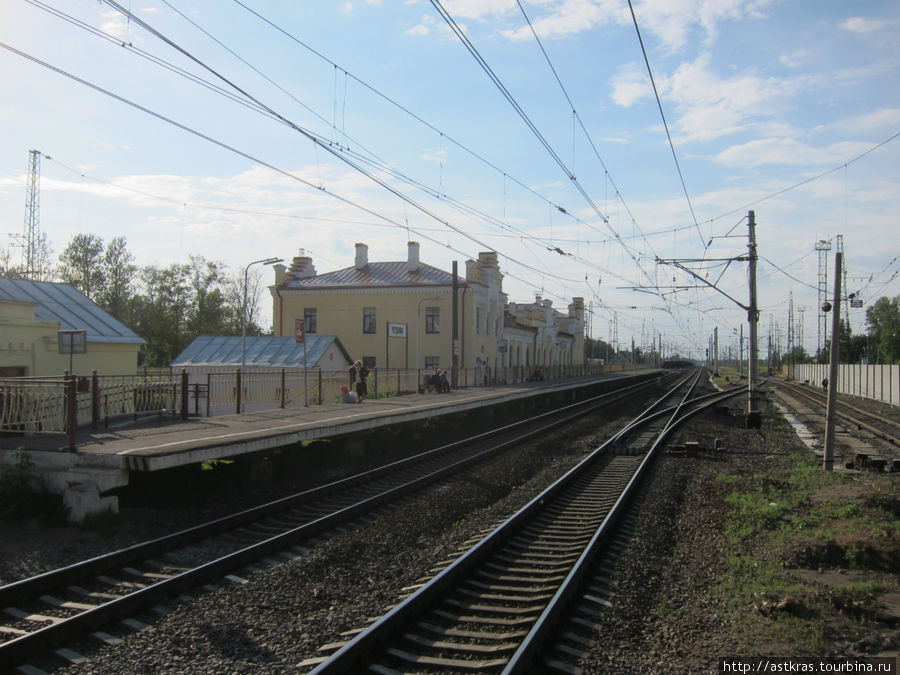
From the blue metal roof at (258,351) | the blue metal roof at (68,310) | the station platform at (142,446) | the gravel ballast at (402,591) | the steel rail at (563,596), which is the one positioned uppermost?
the blue metal roof at (68,310)

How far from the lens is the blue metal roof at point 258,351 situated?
33.3 metres

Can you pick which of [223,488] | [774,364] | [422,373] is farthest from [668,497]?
[774,364]

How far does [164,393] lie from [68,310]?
10674mm

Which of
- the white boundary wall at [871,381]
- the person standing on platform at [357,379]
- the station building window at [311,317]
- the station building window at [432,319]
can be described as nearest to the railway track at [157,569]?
the person standing on platform at [357,379]

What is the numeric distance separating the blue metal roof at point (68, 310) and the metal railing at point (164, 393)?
11.4 ft

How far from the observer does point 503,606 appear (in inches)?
246

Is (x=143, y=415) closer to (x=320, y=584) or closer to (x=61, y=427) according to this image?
(x=61, y=427)

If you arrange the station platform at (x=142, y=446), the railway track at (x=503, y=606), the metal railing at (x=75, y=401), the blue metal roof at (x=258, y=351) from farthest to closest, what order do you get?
the blue metal roof at (x=258, y=351) → the metal railing at (x=75, y=401) → the station platform at (x=142, y=446) → the railway track at (x=503, y=606)

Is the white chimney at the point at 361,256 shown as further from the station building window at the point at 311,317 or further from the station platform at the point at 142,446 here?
the station platform at the point at 142,446

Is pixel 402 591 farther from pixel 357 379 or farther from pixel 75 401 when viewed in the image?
pixel 357 379

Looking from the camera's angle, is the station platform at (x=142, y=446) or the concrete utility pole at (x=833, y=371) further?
the concrete utility pole at (x=833, y=371)

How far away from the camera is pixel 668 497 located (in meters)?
11.2

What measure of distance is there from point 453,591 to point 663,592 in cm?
206

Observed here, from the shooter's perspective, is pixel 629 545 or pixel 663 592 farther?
pixel 629 545
